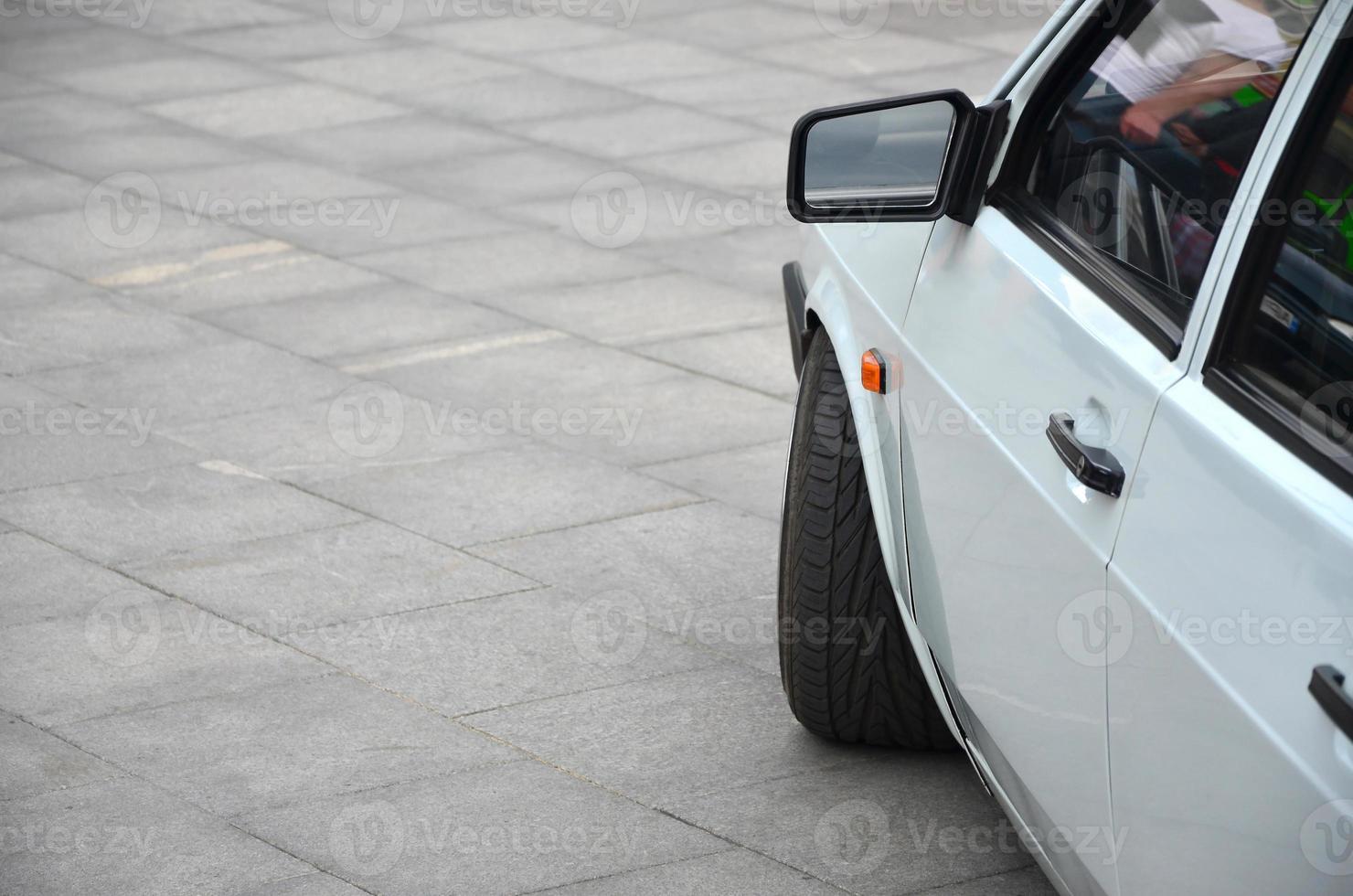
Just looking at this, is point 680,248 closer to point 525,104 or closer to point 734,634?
point 525,104

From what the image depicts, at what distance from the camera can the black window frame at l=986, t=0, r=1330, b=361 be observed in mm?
2502

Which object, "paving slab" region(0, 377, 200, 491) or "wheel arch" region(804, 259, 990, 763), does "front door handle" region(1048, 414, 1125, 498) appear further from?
"paving slab" region(0, 377, 200, 491)

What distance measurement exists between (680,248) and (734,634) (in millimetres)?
3880

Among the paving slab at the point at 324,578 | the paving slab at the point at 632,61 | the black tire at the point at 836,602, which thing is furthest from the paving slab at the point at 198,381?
the paving slab at the point at 632,61

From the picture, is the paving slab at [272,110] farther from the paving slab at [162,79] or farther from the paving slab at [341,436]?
the paving slab at [341,436]

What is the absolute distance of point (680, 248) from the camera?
834 cm

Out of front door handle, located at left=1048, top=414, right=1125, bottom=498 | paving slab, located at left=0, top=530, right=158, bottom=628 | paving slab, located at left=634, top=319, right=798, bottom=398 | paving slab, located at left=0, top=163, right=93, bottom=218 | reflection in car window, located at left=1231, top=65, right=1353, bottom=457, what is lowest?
paving slab, located at left=0, top=163, right=93, bottom=218

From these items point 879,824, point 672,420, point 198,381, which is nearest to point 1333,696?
point 879,824

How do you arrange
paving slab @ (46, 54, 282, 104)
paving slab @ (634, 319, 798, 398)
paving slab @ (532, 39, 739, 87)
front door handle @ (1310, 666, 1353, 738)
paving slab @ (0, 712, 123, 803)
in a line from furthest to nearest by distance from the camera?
paving slab @ (532, 39, 739, 87)
paving slab @ (46, 54, 282, 104)
paving slab @ (634, 319, 798, 398)
paving slab @ (0, 712, 123, 803)
front door handle @ (1310, 666, 1353, 738)

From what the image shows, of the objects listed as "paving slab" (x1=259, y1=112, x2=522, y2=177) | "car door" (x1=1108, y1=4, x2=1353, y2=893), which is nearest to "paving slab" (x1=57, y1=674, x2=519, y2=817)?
"car door" (x1=1108, y1=4, x2=1353, y2=893)

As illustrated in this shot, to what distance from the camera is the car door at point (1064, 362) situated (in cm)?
239

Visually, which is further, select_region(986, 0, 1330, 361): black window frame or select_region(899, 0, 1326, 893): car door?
select_region(986, 0, 1330, 361): black window frame

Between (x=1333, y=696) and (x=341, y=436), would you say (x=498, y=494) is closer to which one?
(x=341, y=436)

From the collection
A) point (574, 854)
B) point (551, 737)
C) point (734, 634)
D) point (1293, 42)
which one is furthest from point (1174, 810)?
point (734, 634)
